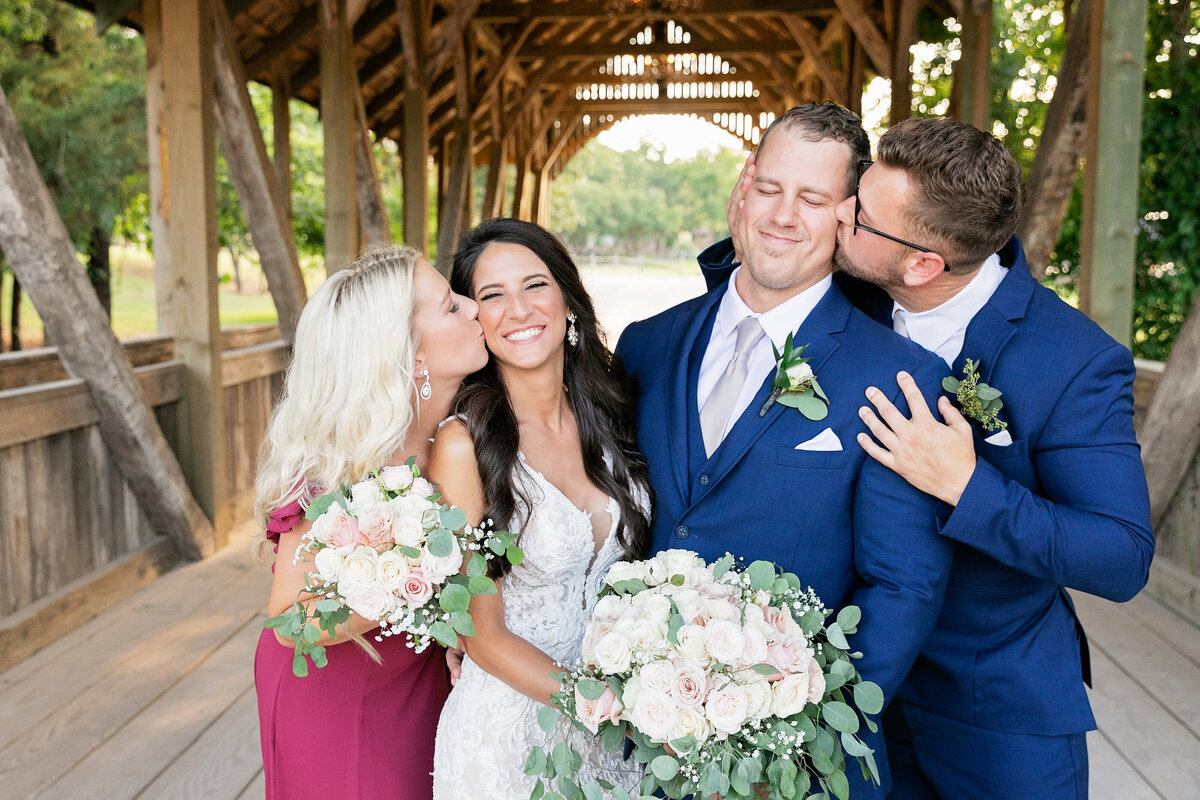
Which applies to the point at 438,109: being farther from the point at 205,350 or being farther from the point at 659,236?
the point at 659,236

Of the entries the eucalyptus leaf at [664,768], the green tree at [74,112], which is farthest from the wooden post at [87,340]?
the green tree at [74,112]

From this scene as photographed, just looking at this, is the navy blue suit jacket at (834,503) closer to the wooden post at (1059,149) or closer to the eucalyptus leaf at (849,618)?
the eucalyptus leaf at (849,618)

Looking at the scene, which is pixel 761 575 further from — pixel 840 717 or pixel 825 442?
pixel 825 442

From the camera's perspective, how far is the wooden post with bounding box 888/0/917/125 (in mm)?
7691

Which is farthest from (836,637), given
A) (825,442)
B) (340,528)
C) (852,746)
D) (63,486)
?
(63,486)

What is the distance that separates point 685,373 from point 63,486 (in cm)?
329

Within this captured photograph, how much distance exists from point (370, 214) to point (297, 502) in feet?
20.9

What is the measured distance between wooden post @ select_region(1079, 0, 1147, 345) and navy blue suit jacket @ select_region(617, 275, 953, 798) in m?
2.59

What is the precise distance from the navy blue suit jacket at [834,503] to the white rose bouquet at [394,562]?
0.43m

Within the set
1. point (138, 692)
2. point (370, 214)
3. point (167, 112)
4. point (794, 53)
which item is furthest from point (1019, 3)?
point (138, 692)

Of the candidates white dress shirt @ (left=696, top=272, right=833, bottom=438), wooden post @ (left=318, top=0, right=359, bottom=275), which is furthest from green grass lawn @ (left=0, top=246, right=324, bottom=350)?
white dress shirt @ (left=696, top=272, right=833, bottom=438)

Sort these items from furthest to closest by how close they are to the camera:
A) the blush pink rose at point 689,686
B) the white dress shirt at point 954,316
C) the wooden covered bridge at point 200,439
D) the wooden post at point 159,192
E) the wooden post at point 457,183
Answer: the wooden post at point 457,183 → the wooden post at point 159,192 → the wooden covered bridge at point 200,439 → the white dress shirt at point 954,316 → the blush pink rose at point 689,686

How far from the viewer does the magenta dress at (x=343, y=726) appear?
2.12m

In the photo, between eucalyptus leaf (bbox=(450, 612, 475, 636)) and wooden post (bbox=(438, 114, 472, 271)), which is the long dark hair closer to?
eucalyptus leaf (bbox=(450, 612, 475, 636))
